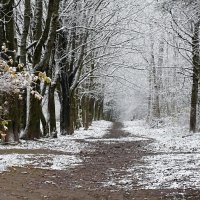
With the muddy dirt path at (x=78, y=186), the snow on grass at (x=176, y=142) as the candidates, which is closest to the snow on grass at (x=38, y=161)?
the muddy dirt path at (x=78, y=186)

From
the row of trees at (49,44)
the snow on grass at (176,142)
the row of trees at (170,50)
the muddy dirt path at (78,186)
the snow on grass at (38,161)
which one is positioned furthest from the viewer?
the row of trees at (170,50)

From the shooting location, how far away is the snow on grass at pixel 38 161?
11191 mm

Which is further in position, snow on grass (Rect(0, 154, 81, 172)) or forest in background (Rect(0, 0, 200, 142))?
forest in background (Rect(0, 0, 200, 142))

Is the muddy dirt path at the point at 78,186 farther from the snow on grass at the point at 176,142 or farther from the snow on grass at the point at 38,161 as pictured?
the snow on grass at the point at 176,142

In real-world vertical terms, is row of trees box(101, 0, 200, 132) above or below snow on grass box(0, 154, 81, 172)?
above

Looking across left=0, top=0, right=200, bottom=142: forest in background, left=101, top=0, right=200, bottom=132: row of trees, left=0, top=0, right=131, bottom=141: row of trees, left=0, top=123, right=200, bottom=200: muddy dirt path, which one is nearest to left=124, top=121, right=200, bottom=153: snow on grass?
left=101, top=0, right=200, bottom=132: row of trees

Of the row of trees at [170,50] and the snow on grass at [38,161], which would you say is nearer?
the snow on grass at [38,161]

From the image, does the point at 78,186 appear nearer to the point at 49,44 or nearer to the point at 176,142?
the point at 49,44

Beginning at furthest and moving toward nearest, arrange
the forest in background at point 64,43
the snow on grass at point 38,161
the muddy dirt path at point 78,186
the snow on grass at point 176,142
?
the snow on grass at point 176,142, the forest in background at point 64,43, the snow on grass at point 38,161, the muddy dirt path at point 78,186

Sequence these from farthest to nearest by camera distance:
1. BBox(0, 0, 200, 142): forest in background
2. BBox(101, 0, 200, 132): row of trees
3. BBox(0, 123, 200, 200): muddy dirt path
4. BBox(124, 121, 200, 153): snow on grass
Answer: BBox(101, 0, 200, 132): row of trees
BBox(124, 121, 200, 153): snow on grass
BBox(0, 0, 200, 142): forest in background
BBox(0, 123, 200, 200): muddy dirt path

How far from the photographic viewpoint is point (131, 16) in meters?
24.5

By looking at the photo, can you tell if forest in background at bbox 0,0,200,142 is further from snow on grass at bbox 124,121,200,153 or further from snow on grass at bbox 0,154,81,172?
snow on grass at bbox 0,154,81,172

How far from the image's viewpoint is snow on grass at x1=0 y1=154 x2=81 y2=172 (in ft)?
36.7

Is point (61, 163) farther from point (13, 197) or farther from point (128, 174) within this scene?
point (13, 197)
